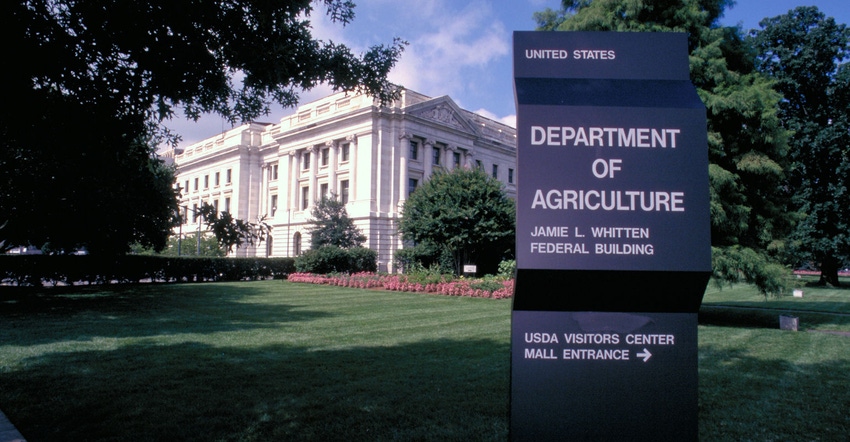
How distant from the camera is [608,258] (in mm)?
3084

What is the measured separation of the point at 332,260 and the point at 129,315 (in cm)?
2262

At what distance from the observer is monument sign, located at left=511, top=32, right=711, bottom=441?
309 centimetres

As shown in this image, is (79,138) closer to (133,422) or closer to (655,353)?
(133,422)

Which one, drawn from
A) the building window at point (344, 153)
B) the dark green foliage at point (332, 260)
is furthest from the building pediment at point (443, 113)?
the dark green foliage at point (332, 260)

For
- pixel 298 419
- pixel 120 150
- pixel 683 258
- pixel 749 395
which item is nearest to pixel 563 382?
pixel 683 258

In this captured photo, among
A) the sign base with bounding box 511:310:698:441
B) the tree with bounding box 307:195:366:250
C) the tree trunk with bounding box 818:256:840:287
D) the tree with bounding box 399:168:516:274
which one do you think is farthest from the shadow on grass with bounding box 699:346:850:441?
the tree trunk with bounding box 818:256:840:287

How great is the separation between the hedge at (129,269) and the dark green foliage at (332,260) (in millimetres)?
4090

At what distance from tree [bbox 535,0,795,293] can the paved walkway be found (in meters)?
13.6

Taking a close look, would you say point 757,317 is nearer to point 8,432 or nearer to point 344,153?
point 8,432

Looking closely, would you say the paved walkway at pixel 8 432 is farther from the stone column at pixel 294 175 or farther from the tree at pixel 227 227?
the stone column at pixel 294 175

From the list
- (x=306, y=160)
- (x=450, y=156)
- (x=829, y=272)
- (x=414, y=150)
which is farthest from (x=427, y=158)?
(x=829, y=272)

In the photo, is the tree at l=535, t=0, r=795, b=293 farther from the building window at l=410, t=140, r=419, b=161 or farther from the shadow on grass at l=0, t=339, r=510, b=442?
the building window at l=410, t=140, r=419, b=161

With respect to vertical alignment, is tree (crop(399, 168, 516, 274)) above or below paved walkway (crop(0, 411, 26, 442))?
above

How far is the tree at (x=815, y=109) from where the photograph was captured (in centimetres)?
2948
